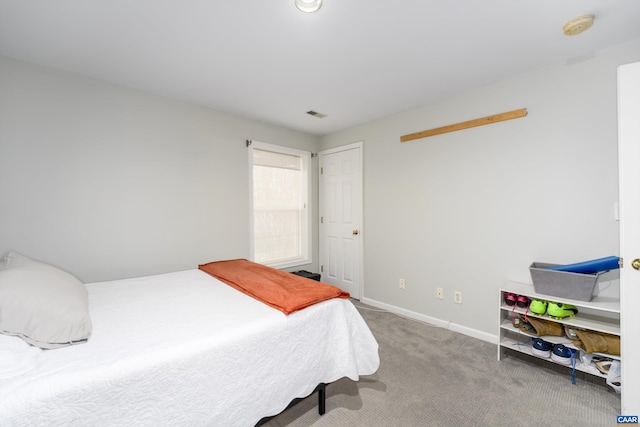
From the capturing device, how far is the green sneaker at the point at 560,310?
1.94 metres

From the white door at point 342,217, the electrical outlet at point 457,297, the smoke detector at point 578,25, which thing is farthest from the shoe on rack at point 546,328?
the smoke detector at point 578,25

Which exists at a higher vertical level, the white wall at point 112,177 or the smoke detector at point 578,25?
the smoke detector at point 578,25

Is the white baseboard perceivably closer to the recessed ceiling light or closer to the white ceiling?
the white ceiling

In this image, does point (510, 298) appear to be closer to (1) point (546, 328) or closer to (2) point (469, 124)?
(1) point (546, 328)

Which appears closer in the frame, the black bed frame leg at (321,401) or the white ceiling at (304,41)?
the white ceiling at (304,41)

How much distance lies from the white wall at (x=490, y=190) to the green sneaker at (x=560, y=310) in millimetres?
367

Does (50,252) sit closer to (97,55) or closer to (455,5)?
(97,55)

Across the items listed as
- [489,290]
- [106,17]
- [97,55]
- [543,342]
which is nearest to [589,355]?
[543,342]

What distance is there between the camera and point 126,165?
249 centimetres

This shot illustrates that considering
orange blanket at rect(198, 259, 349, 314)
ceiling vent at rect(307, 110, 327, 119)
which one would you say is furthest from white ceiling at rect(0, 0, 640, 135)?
orange blanket at rect(198, 259, 349, 314)

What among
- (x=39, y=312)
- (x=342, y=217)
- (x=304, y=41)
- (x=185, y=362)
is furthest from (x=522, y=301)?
(x=39, y=312)

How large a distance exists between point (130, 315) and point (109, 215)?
1.35m

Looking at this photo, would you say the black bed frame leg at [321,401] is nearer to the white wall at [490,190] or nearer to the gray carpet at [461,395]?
the gray carpet at [461,395]

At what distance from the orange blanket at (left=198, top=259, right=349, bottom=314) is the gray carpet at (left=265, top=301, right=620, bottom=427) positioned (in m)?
0.72
